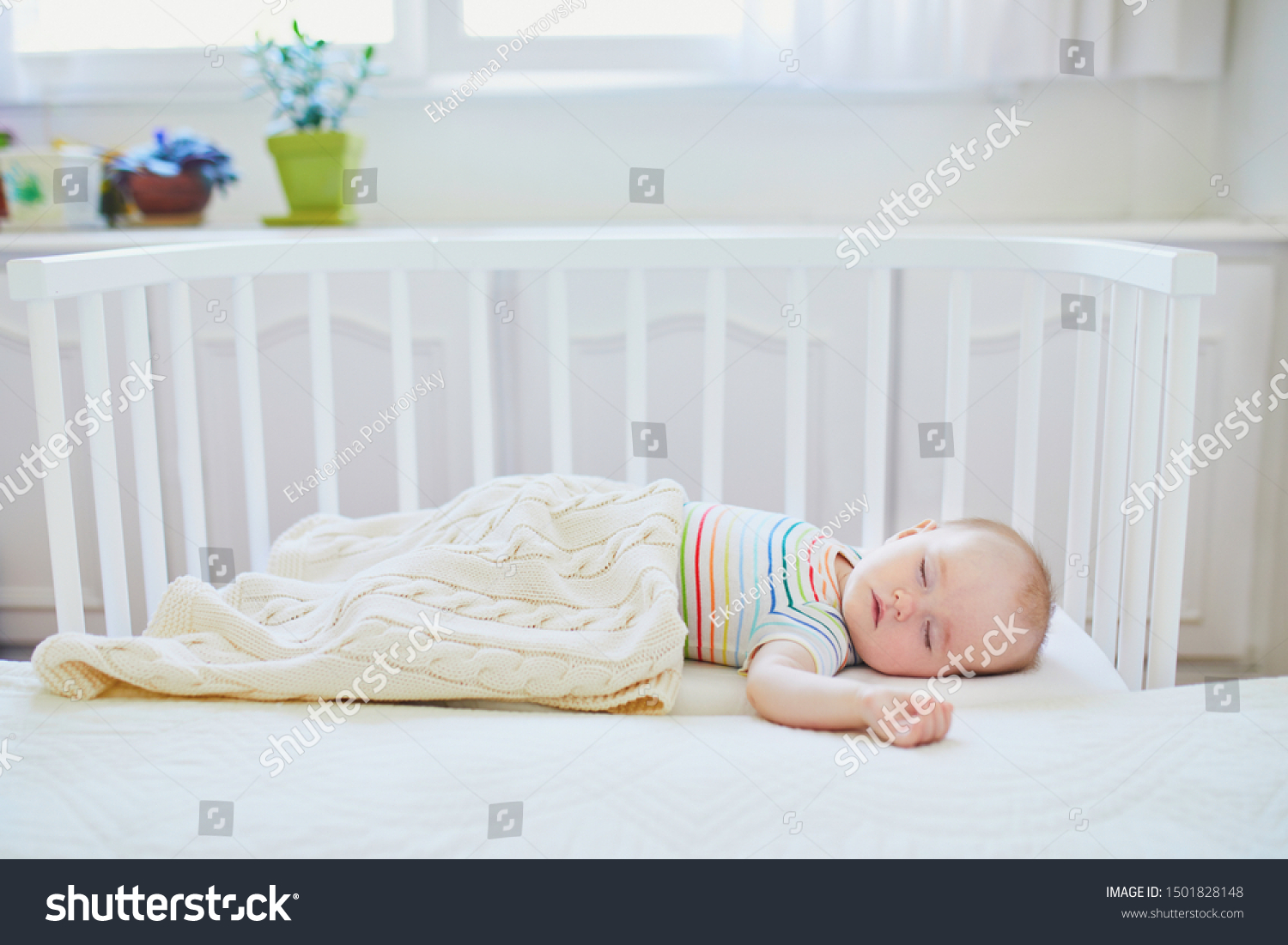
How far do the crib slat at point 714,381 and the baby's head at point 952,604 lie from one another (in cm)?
26

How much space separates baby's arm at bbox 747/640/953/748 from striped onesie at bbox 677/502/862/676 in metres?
0.04

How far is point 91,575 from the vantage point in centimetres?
168

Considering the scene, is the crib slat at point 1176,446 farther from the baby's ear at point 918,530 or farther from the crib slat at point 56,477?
the crib slat at point 56,477

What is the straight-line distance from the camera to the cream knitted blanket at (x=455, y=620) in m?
0.85

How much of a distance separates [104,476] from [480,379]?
43 centimetres

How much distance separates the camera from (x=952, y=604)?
36.8 inches

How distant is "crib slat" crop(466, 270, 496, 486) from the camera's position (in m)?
1.21

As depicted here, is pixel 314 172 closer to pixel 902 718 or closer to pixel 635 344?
pixel 635 344

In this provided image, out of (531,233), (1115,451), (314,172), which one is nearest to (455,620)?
(1115,451)

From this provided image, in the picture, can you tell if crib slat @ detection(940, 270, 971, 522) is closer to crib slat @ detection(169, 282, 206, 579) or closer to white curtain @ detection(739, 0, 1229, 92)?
white curtain @ detection(739, 0, 1229, 92)

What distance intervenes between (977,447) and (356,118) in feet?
3.93

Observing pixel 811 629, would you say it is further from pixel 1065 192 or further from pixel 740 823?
pixel 1065 192
